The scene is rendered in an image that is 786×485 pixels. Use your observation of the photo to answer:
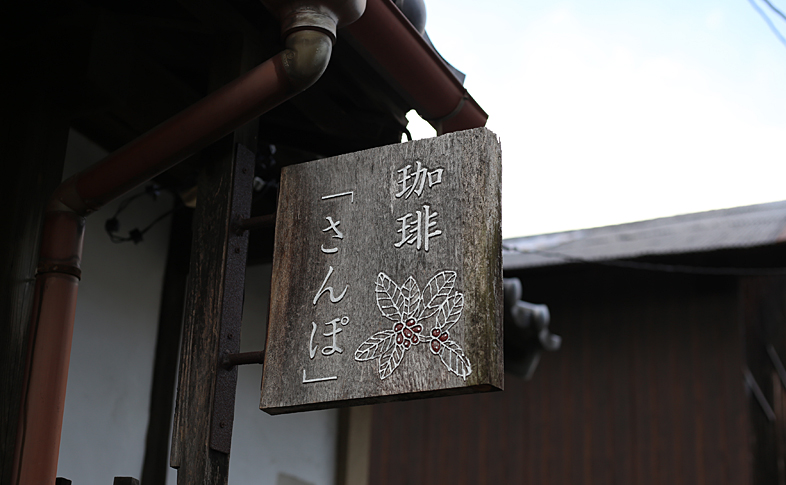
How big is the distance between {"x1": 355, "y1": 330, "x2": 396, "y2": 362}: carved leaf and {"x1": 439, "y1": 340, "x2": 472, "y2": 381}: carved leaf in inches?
9.4

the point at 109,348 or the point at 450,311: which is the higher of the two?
the point at 109,348

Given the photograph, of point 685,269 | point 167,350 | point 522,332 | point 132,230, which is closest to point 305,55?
point 132,230

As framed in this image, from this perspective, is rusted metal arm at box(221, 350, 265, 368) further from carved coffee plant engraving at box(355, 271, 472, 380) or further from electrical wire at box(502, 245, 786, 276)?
electrical wire at box(502, 245, 786, 276)

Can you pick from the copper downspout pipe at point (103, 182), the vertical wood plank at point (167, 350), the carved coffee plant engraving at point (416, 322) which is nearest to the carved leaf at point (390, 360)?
the carved coffee plant engraving at point (416, 322)

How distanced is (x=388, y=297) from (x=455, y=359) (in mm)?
409

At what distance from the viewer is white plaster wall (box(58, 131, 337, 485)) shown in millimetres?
5301

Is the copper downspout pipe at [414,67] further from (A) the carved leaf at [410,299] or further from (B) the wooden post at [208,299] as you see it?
(A) the carved leaf at [410,299]

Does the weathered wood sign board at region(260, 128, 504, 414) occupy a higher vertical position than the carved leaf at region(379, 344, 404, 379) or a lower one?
higher

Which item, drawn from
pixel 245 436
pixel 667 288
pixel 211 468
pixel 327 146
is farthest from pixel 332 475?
pixel 667 288

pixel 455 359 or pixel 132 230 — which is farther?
pixel 132 230

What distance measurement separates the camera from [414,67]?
451cm

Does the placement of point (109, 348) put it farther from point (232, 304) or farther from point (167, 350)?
point (232, 304)

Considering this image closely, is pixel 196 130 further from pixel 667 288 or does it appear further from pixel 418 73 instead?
pixel 667 288

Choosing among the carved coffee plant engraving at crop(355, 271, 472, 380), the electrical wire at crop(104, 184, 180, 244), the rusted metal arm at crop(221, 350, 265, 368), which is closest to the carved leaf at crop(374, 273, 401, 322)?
the carved coffee plant engraving at crop(355, 271, 472, 380)
